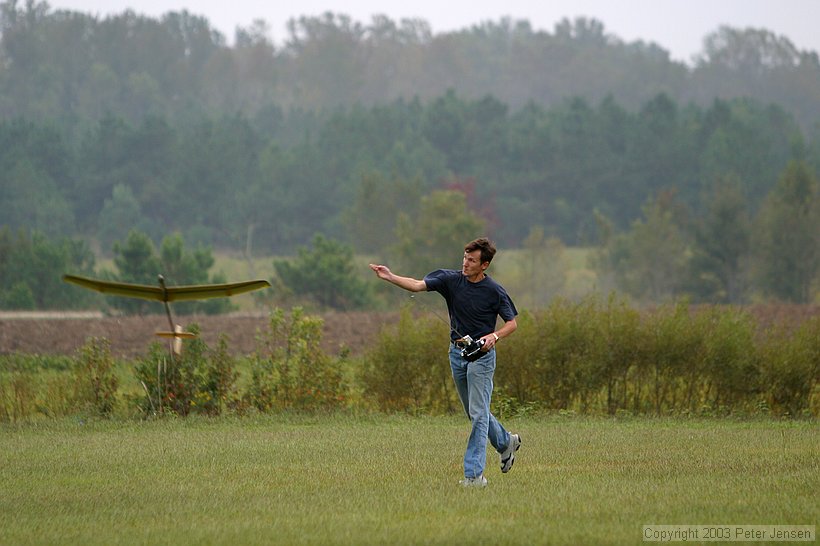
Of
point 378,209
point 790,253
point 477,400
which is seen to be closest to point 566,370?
point 477,400

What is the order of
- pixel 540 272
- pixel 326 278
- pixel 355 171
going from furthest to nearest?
pixel 355 171, pixel 540 272, pixel 326 278

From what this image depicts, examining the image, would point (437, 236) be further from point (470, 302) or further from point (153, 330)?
point (470, 302)

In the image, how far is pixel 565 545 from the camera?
8.95 meters

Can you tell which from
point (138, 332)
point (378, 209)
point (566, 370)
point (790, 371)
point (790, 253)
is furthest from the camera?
point (378, 209)

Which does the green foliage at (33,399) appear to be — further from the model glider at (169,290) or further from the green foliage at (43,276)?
the green foliage at (43,276)

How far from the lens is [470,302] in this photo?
11.9 m

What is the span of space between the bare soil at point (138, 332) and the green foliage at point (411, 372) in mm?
12527

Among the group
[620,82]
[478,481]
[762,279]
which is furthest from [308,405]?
[620,82]

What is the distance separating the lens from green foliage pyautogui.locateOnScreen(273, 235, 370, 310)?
53906mm

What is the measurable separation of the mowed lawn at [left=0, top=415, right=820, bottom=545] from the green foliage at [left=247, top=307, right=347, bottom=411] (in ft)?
8.05

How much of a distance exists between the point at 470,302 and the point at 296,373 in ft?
31.5

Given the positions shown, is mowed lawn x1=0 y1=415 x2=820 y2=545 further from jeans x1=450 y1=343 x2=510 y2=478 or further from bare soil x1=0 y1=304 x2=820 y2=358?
bare soil x1=0 y1=304 x2=820 y2=358

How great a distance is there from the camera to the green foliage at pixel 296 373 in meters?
20.8

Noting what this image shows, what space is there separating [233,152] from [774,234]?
39.8m
